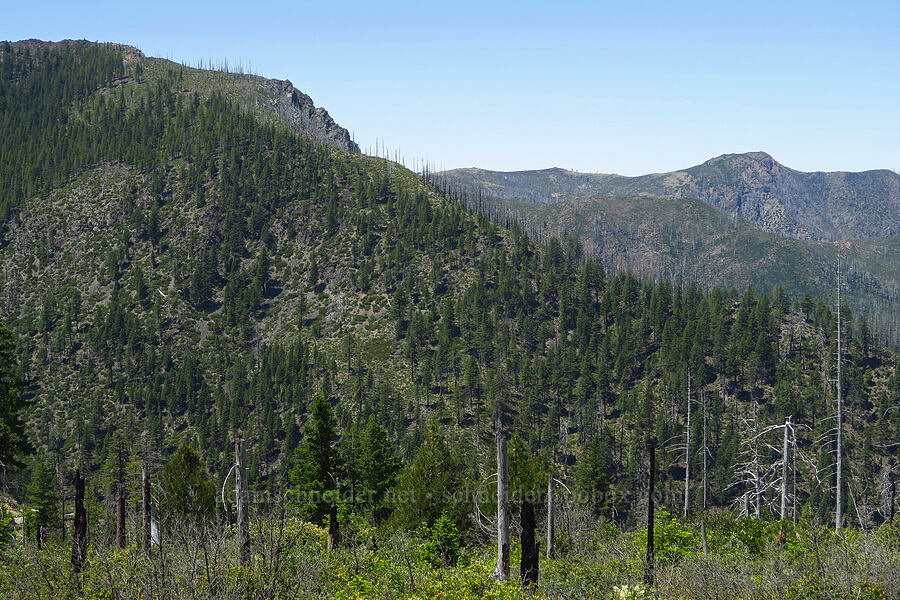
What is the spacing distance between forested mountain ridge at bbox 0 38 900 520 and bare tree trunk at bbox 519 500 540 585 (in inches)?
1930

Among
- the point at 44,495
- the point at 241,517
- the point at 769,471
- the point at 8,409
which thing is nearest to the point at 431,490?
the point at 769,471

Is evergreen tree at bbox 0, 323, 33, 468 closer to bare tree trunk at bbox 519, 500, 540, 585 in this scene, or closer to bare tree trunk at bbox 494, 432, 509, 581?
bare tree trunk at bbox 494, 432, 509, 581

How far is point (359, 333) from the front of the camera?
461ft

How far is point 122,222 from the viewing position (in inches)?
6988

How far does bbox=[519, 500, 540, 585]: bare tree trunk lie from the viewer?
1780 centimetres

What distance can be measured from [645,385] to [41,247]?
15577 centimetres

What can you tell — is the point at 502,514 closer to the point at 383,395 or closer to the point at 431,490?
the point at 431,490

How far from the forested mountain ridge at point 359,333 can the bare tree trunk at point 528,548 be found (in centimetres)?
4901

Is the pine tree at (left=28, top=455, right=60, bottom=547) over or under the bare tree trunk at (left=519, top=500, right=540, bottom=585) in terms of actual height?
under

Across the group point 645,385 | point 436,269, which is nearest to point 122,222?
point 436,269

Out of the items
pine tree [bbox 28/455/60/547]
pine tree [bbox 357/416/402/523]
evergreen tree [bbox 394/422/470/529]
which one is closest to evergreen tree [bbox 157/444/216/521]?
pine tree [bbox 357/416/402/523]

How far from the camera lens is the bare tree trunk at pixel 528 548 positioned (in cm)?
1780

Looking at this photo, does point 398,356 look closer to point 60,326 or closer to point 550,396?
point 550,396

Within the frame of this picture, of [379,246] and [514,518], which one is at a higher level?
[379,246]
